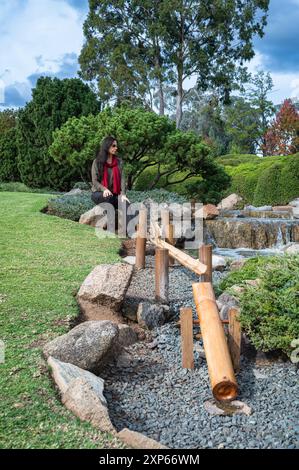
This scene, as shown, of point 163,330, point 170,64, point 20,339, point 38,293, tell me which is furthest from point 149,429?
point 170,64

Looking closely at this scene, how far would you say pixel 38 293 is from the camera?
5.27 m

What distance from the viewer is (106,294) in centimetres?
509

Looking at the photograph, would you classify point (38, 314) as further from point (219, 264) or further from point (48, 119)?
point (48, 119)

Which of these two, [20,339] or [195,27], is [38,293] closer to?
[20,339]

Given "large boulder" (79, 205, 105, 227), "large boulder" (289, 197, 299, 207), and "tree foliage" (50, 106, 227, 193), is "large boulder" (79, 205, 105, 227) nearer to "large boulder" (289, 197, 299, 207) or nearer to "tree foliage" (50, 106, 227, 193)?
"tree foliage" (50, 106, 227, 193)

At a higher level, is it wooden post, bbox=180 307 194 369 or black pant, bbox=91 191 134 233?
black pant, bbox=91 191 134 233

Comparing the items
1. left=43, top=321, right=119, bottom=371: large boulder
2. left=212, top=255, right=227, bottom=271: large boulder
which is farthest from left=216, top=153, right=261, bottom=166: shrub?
left=43, top=321, right=119, bottom=371: large boulder

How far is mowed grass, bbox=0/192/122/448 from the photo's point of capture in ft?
9.65

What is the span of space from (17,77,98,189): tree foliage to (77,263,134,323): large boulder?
12.7 m

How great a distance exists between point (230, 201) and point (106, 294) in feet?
47.5

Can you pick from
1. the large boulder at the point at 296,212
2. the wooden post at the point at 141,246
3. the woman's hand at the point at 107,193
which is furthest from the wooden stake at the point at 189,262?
the large boulder at the point at 296,212

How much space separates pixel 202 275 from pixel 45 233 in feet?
14.9

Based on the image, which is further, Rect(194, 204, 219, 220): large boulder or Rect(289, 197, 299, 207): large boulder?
Rect(289, 197, 299, 207): large boulder
